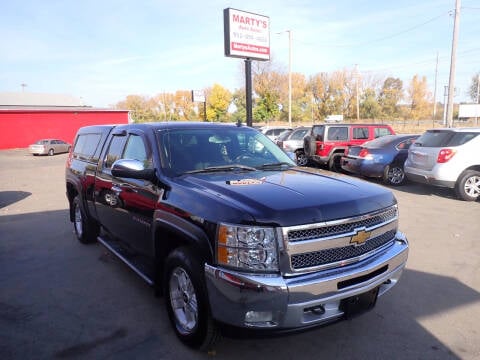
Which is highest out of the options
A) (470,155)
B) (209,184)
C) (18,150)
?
(209,184)

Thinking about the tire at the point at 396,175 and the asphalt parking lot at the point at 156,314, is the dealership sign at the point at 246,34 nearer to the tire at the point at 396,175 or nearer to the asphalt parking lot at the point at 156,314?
the tire at the point at 396,175

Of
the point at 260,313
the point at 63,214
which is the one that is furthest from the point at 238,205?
the point at 63,214

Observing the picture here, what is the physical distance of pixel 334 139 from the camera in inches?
550

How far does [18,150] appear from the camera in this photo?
34656 millimetres

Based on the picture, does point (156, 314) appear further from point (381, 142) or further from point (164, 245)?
point (381, 142)

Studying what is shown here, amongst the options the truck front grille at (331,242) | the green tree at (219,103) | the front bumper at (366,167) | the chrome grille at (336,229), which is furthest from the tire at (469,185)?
the green tree at (219,103)

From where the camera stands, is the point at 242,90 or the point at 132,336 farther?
the point at 242,90

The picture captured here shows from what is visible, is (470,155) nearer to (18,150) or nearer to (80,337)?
(80,337)

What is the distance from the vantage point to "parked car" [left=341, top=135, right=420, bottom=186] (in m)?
10.8

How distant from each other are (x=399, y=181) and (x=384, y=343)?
855 cm

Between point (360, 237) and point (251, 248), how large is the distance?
35.6 inches

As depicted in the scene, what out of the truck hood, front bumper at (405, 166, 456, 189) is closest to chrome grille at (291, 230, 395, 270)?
the truck hood

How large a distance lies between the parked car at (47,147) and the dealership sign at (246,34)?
21.5 metres

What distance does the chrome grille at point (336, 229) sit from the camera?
8.25ft
